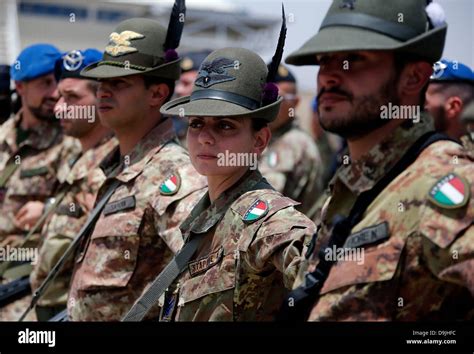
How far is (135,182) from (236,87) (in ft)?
3.85

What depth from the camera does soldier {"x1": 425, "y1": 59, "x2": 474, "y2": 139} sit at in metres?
4.85

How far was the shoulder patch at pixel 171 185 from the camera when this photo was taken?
4227 mm

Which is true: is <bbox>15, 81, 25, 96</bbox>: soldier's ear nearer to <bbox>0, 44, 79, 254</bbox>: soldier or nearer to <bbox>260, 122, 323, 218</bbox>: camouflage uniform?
<bbox>0, 44, 79, 254</bbox>: soldier

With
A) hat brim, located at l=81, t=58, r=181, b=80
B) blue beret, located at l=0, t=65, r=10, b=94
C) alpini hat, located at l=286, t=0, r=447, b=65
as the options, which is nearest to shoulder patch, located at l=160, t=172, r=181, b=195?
hat brim, located at l=81, t=58, r=181, b=80

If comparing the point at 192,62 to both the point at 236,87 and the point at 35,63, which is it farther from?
the point at 236,87

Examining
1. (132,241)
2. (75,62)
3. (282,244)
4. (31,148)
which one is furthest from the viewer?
(31,148)

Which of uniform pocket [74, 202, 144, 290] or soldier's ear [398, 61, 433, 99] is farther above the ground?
soldier's ear [398, 61, 433, 99]

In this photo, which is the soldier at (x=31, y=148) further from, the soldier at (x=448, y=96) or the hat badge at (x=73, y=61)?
the soldier at (x=448, y=96)

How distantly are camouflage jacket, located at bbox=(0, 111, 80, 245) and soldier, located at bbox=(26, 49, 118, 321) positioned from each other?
16.5 inches

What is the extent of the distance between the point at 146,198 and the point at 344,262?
77.3 inches

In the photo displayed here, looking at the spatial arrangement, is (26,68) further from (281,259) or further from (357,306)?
(357,306)

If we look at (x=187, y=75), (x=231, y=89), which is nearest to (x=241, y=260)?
(x=231, y=89)

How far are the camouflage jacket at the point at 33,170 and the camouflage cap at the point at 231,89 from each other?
2.99 metres

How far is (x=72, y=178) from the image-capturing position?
542cm
